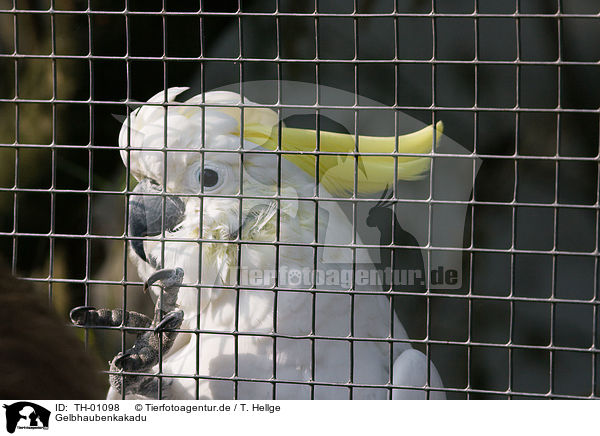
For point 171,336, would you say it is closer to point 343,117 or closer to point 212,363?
point 212,363

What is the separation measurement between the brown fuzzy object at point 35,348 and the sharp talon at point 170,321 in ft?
2.19

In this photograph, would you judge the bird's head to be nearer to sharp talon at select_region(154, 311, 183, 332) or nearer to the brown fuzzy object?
sharp talon at select_region(154, 311, 183, 332)

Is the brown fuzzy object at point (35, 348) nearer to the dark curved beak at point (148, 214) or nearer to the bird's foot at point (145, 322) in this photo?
the bird's foot at point (145, 322)

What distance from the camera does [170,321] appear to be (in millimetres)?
1233

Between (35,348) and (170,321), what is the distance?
77 cm

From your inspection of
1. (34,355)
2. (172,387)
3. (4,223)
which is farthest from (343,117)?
(34,355)

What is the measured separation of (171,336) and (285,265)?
405mm

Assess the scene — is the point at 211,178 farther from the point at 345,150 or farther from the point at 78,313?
the point at 78,313

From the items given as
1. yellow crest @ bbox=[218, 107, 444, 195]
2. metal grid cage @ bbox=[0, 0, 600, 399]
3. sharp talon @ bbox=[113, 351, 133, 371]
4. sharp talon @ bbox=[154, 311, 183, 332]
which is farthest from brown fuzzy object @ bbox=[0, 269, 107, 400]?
metal grid cage @ bbox=[0, 0, 600, 399]

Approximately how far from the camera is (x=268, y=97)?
2.23 meters

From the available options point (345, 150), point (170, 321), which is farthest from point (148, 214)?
point (345, 150)

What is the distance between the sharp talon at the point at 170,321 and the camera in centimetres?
119

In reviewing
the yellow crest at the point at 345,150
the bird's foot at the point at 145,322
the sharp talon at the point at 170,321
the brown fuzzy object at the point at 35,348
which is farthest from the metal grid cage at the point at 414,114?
the brown fuzzy object at the point at 35,348

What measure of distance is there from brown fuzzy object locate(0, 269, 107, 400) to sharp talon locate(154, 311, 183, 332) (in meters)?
0.67
